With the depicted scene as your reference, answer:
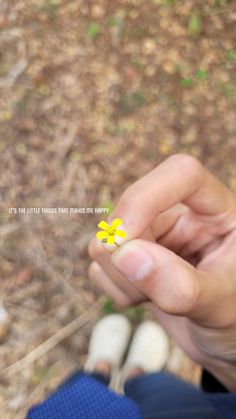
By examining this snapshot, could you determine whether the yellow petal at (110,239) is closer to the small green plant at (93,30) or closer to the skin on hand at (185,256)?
the skin on hand at (185,256)

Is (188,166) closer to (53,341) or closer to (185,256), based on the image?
(185,256)

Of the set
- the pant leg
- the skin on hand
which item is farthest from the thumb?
the pant leg

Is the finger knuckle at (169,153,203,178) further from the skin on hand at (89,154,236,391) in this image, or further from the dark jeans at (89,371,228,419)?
the dark jeans at (89,371,228,419)

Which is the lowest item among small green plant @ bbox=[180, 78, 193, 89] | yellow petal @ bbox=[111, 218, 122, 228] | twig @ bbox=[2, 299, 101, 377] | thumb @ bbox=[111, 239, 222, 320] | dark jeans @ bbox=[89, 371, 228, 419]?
twig @ bbox=[2, 299, 101, 377]

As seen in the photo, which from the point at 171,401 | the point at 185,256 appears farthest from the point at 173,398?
the point at 185,256

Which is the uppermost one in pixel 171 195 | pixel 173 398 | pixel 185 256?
pixel 171 195

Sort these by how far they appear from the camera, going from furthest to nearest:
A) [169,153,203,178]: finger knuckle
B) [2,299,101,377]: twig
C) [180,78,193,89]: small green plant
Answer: [180,78,193,89]: small green plant
[2,299,101,377]: twig
[169,153,203,178]: finger knuckle

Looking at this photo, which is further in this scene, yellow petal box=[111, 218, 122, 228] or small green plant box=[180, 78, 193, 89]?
small green plant box=[180, 78, 193, 89]

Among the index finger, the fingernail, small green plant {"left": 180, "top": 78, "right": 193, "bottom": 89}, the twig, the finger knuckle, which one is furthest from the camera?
small green plant {"left": 180, "top": 78, "right": 193, "bottom": 89}
